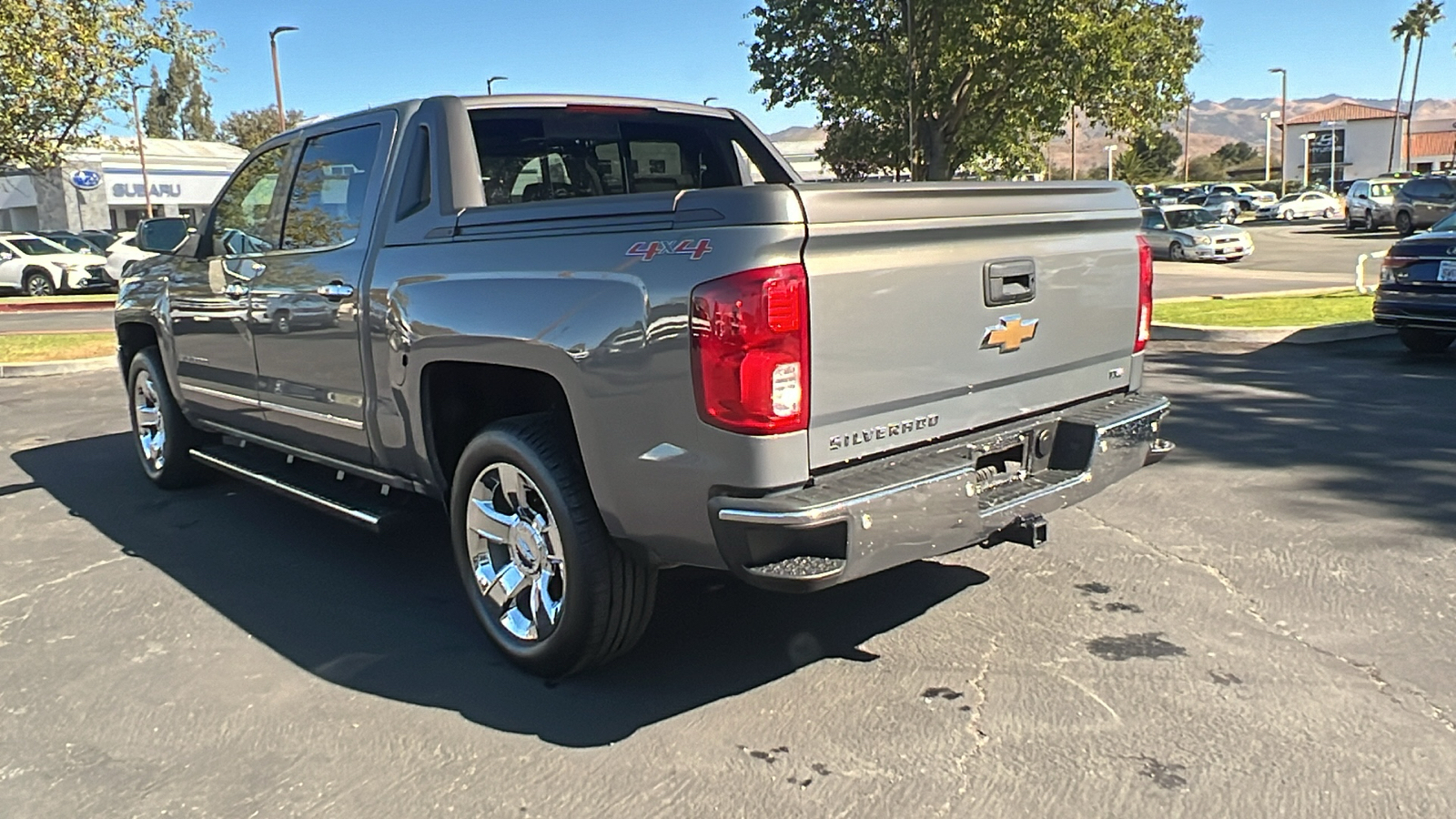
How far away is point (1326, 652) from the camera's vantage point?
3877 millimetres

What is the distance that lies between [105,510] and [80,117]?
21627mm

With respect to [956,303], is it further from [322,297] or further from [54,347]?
[54,347]

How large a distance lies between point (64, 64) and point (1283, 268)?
2443cm

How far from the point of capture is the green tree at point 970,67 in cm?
3008

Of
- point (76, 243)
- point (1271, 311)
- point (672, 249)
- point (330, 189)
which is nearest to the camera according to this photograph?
point (672, 249)

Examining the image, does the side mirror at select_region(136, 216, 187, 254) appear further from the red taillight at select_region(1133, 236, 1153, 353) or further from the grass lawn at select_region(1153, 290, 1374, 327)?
the grass lawn at select_region(1153, 290, 1374, 327)

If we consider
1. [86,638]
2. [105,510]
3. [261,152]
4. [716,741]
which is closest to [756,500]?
[716,741]

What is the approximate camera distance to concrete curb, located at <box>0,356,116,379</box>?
38.5 feet

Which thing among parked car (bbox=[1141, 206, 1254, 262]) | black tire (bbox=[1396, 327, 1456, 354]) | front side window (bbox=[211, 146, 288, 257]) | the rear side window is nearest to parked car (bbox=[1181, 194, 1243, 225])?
parked car (bbox=[1141, 206, 1254, 262])

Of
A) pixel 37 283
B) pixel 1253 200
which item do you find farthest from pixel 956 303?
pixel 1253 200

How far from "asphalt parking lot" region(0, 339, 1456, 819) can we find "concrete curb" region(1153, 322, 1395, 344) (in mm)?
5782

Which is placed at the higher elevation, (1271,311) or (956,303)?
(956,303)

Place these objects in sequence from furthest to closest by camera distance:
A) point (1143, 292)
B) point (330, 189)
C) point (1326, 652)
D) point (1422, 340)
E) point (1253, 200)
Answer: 1. point (1253, 200)
2. point (1422, 340)
3. point (330, 189)
4. point (1143, 292)
5. point (1326, 652)

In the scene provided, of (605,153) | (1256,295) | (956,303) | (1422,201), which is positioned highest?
(1422,201)
